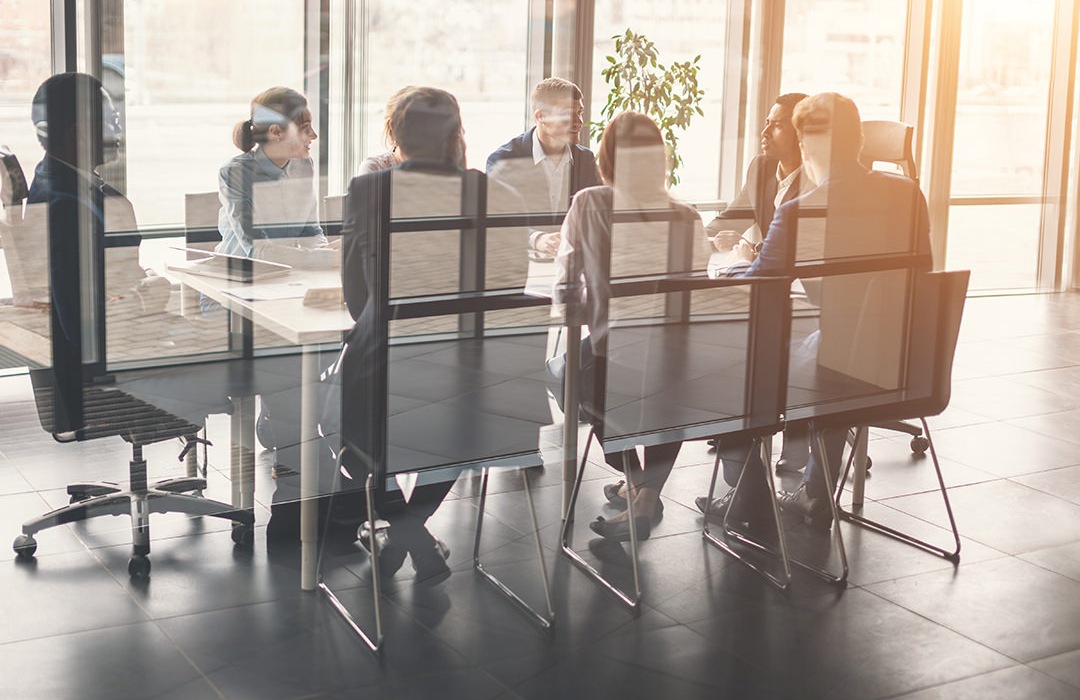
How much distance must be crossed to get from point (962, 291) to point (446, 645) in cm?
197

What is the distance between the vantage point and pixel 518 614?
339 cm

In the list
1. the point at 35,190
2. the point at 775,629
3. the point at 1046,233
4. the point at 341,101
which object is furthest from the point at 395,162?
the point at 1046,233

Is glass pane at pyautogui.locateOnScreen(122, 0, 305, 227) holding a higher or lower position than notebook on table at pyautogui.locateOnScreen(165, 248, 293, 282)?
higher

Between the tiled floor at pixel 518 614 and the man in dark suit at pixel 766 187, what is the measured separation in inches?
27.5

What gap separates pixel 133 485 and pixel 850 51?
8.74ft

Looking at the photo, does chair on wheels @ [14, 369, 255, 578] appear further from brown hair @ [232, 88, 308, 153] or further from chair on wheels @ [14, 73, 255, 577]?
brown hair @ [232, 88, 308, 153]

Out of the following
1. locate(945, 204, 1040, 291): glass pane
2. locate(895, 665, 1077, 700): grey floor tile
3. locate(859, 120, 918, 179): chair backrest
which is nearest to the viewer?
locate(895, 665, 1077, 700): grey floor tile

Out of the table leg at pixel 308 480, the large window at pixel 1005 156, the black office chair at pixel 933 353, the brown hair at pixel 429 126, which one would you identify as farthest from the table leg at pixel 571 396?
the large window at pixel 1005 156

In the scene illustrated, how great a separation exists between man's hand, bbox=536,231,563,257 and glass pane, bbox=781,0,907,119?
0.92 metres

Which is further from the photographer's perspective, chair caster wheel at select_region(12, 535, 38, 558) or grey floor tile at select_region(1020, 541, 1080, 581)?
grey floor tile at select_region(1020, 541, 1080, 581)

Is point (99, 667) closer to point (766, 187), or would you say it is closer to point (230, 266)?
point (230, 266)

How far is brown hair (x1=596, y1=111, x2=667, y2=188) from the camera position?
3.60 m

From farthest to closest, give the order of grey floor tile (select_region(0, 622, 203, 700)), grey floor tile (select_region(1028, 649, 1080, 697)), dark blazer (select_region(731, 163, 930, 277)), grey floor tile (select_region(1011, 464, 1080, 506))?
grey floor tile (select_region(1011, 464, 1080, 506)) < dark blazer (select_region(731, 163, 930, 277)) < grey floor tile (select_region(1028, 649, 1080, 697)) < grey floor tile (select_region(0, 622, 203, 700))

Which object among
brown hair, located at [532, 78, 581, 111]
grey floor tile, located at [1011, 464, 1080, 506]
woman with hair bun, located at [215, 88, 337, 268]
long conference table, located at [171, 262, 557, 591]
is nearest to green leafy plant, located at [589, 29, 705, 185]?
brown hair, located at [532, 78, 581, 111]
